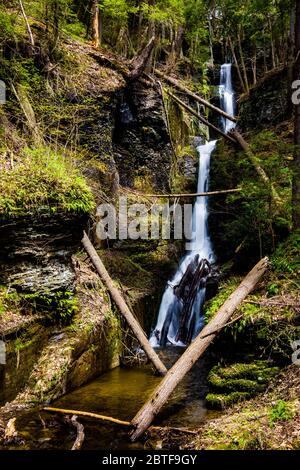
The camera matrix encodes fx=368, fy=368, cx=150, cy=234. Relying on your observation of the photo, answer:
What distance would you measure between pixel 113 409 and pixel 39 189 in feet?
12.8

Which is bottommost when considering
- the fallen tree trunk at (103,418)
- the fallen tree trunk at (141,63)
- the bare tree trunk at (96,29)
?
the fallen tree trunk at (103,418)

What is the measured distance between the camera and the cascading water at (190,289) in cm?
1105

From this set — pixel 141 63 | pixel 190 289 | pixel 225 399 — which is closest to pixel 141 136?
pixel 141 63

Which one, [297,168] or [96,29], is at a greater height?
[96,29]

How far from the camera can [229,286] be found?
9195 mm

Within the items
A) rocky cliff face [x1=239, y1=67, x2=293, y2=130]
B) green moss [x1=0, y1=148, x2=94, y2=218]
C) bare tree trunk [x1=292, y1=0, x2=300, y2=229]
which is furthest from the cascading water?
green moss [x1=0, y1=148, x2=94, y2=218]

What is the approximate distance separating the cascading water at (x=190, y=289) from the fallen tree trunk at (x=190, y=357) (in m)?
3.87

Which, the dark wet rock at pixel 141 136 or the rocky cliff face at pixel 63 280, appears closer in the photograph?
the rocky cliff face at pixel 63 280

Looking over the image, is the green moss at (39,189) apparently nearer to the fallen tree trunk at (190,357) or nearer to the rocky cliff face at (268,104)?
the fallen tree trunk at (190,357)

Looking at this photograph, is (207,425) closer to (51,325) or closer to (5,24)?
(51,325)

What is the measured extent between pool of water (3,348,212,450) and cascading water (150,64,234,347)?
2.58 m

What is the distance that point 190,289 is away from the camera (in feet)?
Result: 39.1

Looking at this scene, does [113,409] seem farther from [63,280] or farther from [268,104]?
[268,104]

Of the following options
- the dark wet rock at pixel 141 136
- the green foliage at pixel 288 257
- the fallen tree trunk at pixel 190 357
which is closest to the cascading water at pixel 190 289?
the dark wet rock at pixel 141 136
